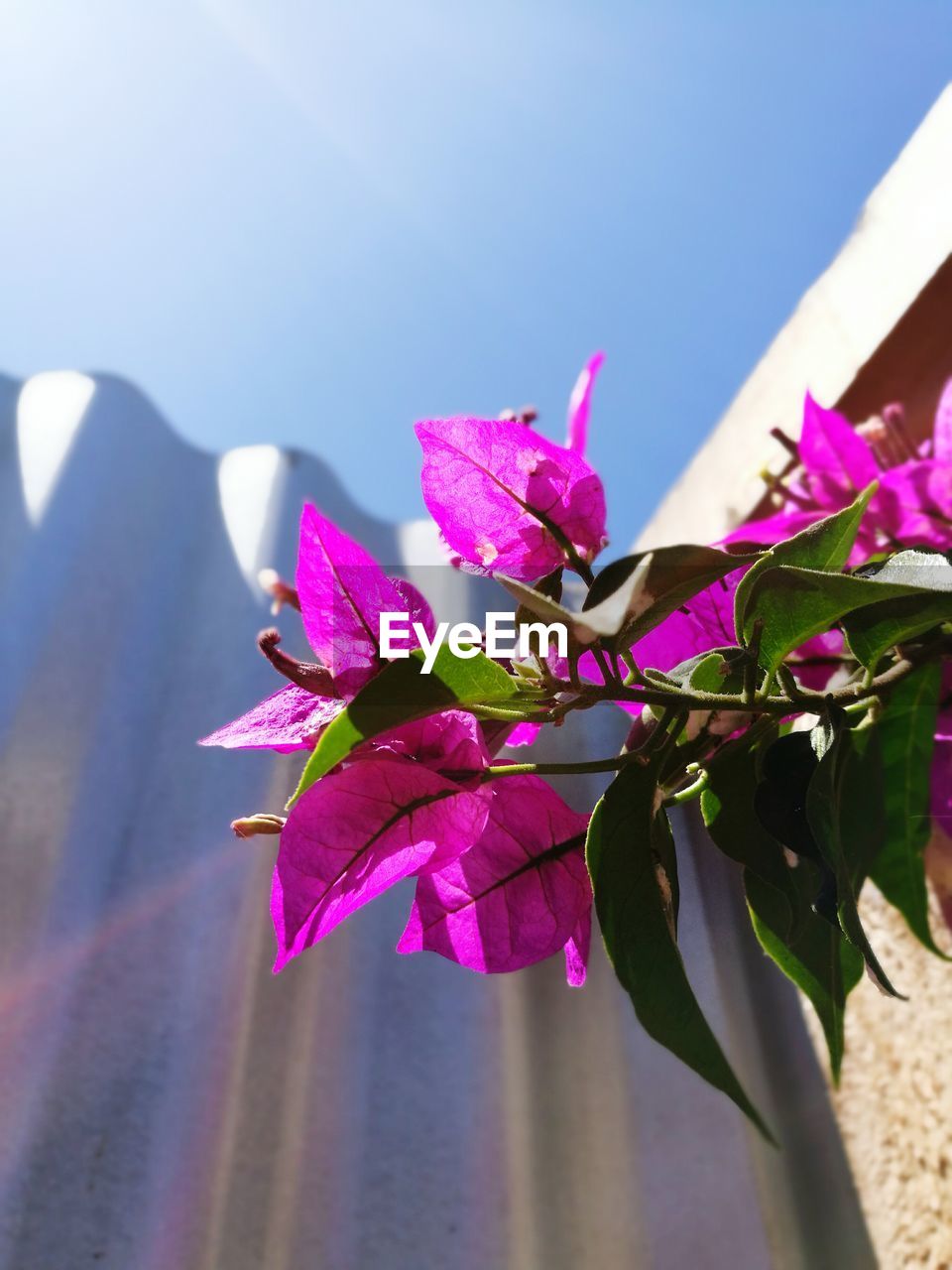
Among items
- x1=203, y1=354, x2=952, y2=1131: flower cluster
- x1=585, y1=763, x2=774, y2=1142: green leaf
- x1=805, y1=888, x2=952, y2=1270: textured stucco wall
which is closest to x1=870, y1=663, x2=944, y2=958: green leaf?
x1=203, y1=354, x2=952, y2=1131: flower cluster

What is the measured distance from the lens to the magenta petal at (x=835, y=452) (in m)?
0.53

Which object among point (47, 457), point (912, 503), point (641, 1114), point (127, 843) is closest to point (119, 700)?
point (127, 843)

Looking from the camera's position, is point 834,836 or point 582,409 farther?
point 582,409

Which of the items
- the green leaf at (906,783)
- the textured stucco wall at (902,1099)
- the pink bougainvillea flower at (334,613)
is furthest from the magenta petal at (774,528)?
the textured stucco wall at (902,1099)

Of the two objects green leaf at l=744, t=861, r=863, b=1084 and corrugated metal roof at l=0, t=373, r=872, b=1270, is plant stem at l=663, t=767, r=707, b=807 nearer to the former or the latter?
green leaf at l=744, t=861, r=863, b=1084

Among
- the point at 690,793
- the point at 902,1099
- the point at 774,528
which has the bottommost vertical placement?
the point at 902,1099

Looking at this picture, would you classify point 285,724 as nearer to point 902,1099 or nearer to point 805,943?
point 805,943

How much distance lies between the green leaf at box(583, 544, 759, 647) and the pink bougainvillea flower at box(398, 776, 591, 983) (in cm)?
8

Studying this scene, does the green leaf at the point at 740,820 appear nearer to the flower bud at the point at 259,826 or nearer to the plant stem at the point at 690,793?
the plant stem at the point at 690,793

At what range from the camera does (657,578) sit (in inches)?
8.9

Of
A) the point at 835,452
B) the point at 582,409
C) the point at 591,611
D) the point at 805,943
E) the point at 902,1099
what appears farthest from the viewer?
the point at 902,1099

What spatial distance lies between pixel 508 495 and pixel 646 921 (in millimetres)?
139

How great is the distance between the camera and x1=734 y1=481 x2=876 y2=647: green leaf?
26 centimetres

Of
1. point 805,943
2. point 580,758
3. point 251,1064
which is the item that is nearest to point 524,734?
point 580,758
